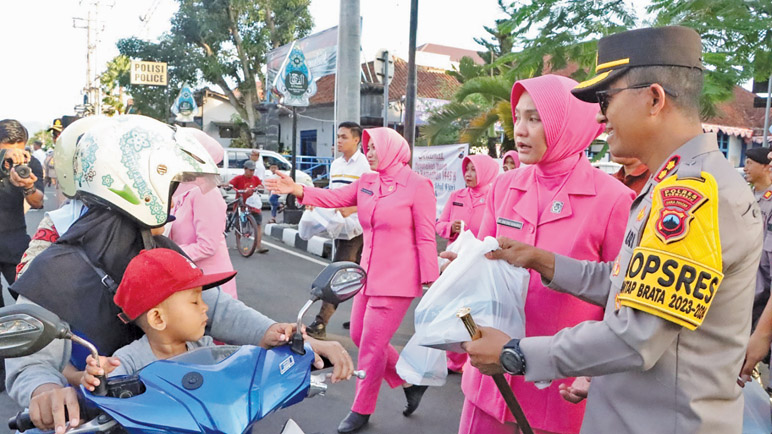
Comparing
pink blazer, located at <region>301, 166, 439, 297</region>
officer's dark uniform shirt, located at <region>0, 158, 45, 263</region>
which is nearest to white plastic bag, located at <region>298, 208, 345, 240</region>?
pink blazer, located at <region>301, 166, 439, 297</region>

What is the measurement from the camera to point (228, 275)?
1.88 m

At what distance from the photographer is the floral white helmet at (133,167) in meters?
1.93

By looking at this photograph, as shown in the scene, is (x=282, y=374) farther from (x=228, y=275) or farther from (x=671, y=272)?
(x=671, y=272)

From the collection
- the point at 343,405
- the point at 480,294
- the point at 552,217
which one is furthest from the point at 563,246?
the point at 343,405

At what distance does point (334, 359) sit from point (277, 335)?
0.68 ft

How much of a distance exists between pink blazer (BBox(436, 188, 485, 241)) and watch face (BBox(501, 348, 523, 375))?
4.13 m

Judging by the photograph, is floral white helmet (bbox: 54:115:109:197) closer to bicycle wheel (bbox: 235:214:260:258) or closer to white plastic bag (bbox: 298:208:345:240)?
white plastic bag (bbox: 298:208:345:240)

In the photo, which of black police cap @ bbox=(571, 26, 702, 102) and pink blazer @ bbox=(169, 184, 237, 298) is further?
pink blazer @ bbox=(169, 184, 237, 298)

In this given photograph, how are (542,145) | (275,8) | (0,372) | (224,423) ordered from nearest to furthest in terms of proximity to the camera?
(224,423) → (542,145) → (0,372) → (275,8)

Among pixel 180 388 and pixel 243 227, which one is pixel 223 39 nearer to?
pixel 243 227

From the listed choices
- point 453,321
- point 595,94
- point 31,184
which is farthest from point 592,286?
point 31,184

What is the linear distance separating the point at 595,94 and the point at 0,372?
4468 millimetres

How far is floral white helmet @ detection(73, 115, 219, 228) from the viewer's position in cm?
193

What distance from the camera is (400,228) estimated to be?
395 centimetres
